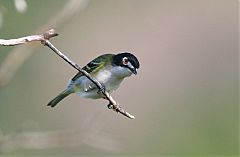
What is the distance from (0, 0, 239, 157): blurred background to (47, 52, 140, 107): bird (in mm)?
3331

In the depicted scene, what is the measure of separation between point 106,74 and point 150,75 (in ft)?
15.5

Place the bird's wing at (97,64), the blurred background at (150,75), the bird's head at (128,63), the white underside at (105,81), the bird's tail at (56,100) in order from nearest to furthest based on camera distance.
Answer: the bird's head at (128,63), the white underside at (105,81), the bird's tail at (56,100), the bird's wing at (97,64), the blurred background at (150,75)

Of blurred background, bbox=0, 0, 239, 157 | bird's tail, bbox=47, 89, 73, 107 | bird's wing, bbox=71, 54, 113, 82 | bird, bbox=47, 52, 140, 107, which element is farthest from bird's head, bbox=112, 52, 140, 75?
blurred background, bbox=0, 0, 239, 157

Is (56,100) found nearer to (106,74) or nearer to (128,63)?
(106,74)

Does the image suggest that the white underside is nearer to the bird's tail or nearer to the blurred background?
the bird's tail

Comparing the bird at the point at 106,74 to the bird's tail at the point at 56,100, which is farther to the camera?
the bird's tail at the point at 56,100

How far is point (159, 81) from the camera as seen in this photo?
29.2 ft

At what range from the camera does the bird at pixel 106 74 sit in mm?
3719

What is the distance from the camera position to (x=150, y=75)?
8789mm

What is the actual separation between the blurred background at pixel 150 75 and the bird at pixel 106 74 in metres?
3.33

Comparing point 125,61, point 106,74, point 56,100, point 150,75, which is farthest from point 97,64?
point 150,75

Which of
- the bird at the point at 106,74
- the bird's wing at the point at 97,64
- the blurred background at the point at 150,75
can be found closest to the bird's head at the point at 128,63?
the bird at the point at 106,74

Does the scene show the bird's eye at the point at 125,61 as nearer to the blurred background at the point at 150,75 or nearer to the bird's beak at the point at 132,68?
the bird's beak at the point at 132,68

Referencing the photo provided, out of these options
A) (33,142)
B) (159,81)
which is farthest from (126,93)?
(33,142)
